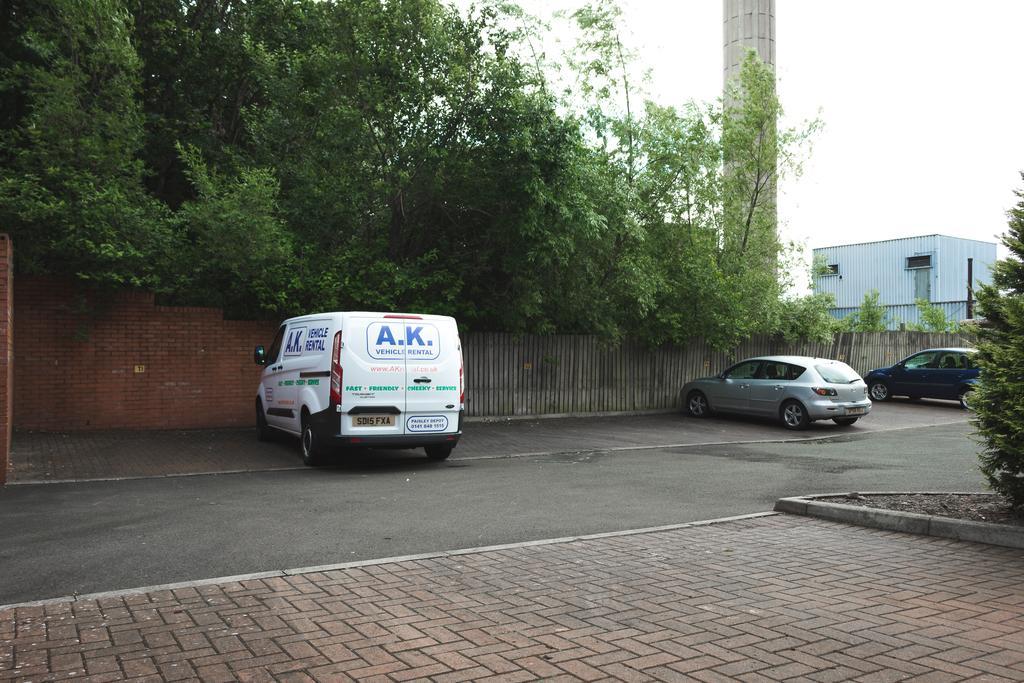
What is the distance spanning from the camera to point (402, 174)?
1537 cm

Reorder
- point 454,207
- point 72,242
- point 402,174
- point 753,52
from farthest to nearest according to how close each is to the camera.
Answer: point 753,52 < point 454,207 < point 402,174 < point 72,242

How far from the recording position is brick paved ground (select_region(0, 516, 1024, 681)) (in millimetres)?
4047

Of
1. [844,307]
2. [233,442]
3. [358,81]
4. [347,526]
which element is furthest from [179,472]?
[844,307]

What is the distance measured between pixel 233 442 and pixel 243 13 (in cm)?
1198

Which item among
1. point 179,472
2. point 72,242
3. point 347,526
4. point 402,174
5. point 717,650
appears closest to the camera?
point 717,650

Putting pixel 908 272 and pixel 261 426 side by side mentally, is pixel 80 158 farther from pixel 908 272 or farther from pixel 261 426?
pixel 908 272

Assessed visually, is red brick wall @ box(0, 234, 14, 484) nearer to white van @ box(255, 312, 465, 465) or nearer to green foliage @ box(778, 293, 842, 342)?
white van @ box(255, 312, 465, 465)

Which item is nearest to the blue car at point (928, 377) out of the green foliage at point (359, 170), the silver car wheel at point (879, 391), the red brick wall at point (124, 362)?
the silver car wheel at point (879, 391)

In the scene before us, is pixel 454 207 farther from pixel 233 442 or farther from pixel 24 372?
pixel 24 372

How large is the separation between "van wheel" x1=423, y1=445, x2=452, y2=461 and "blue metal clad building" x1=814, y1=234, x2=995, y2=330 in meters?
43.1

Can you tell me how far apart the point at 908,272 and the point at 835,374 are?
41599 mm

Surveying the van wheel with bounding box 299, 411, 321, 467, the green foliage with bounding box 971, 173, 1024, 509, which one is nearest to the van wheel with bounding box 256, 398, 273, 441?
the van wheel with bounding box 299, 411, 321, 467

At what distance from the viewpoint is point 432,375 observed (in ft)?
37.8

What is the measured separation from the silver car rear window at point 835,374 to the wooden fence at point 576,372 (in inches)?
95.5
